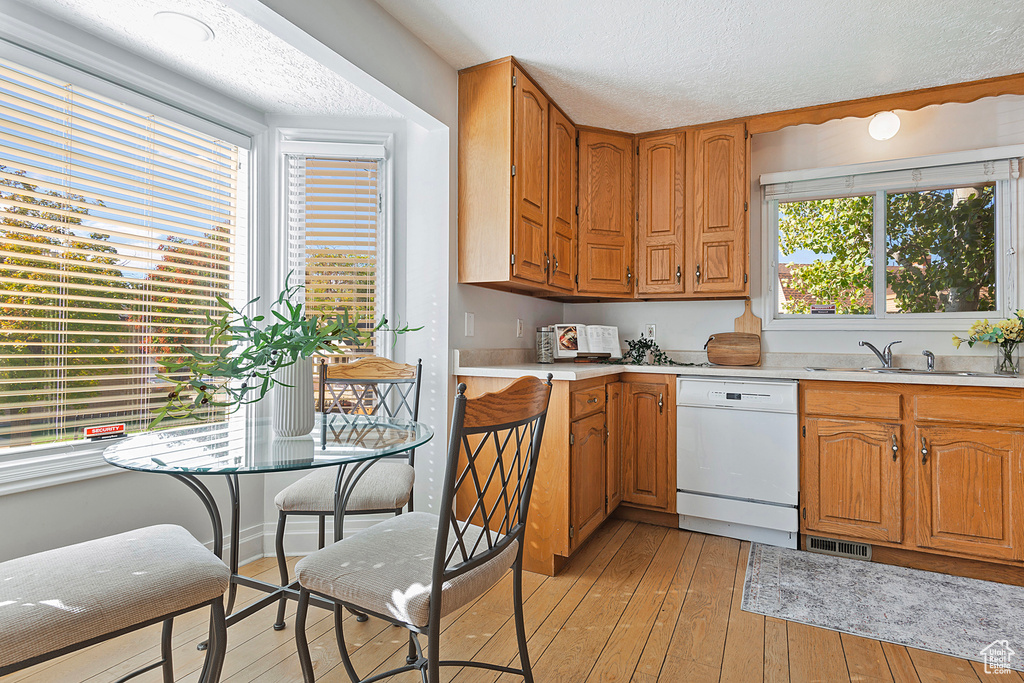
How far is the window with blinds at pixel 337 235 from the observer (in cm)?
281

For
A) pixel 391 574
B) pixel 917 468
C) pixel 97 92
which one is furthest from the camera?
pixel 917 468

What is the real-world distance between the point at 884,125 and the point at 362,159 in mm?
2903

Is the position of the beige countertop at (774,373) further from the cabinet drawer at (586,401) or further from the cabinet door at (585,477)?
the cabinet door at (585,477)

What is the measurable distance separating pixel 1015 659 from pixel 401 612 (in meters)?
2.17

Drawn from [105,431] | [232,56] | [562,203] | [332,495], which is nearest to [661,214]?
[562,203]

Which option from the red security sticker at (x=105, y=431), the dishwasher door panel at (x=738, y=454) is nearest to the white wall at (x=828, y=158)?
the dishwasher door panel at (x=738, y=454)

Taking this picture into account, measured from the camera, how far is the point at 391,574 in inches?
50.1

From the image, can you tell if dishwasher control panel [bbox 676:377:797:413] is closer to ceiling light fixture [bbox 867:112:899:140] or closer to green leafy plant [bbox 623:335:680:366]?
green leafy plant [bbox 623:335:680:366]

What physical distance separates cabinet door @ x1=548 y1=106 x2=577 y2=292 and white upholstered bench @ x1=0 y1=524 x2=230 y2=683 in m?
2.16

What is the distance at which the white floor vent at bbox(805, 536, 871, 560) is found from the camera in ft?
8.83

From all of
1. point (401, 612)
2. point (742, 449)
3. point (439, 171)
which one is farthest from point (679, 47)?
point (401, 612)

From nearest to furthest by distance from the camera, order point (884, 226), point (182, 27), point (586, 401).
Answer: point (182, 27), point (586, 401), point (884, 226)

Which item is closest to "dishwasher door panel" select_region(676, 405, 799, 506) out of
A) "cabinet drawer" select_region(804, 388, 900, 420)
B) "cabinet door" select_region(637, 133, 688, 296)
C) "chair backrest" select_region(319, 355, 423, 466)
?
"cabinet drawer" select_region(804, 388, 900, 420)

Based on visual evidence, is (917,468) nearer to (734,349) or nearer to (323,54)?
(734,349)
